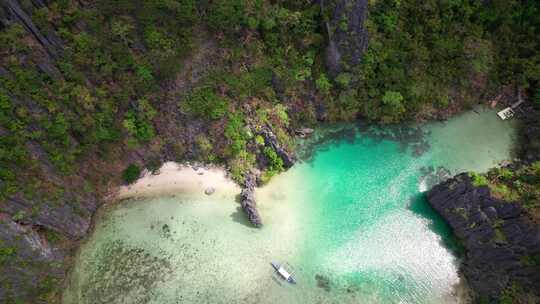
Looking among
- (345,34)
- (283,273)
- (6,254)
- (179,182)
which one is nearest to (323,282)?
(283,273)

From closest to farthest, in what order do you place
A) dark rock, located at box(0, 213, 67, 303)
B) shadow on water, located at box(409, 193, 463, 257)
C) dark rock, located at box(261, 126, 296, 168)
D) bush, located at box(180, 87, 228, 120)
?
dark rock, located at box(0, 213, 67, 303) < shadow on water, located at box(409, 193, 463, 257) < bush, located at box(180, 87, 228, 120) < dark rock, located at box(261, 126, 296, 168)

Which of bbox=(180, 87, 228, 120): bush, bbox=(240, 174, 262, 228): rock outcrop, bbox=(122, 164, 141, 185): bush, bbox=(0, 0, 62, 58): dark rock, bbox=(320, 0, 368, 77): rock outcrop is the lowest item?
bbox=(240, 174, 262, 228): rock outcrop

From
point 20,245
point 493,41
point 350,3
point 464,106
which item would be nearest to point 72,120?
point 20,245

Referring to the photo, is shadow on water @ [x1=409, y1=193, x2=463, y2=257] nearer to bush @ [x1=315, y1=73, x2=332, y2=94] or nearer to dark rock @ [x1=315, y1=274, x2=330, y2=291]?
dark rock @ [x1=315, y1=274, x2=330, y2=291]

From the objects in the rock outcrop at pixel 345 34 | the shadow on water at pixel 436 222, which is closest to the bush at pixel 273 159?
the rock outcrop at pixel 345 34

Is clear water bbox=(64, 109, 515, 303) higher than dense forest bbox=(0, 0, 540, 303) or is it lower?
lower

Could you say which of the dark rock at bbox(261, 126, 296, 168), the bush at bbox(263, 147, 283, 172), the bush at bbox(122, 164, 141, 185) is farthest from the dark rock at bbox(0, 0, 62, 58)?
the bush at bbox(263, 147, 283, 172)

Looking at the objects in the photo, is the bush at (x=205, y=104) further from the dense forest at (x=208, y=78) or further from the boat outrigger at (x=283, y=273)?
the boat outrigger at (x=283, y=273)
